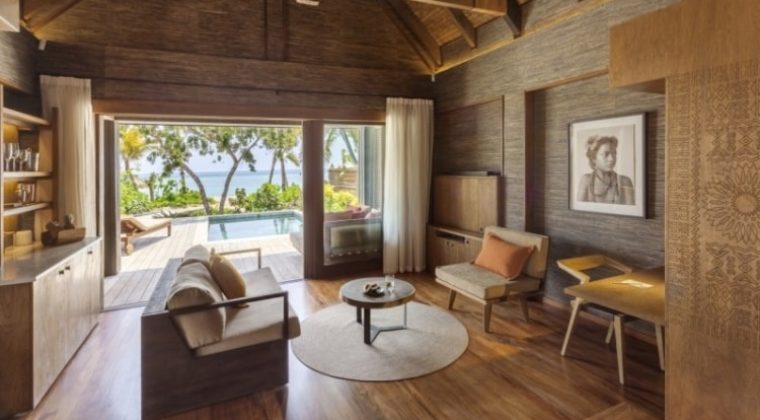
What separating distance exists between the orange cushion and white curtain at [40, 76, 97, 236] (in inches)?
171

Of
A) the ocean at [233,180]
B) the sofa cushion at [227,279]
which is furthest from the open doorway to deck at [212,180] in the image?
the sofa cushion at [227,279]

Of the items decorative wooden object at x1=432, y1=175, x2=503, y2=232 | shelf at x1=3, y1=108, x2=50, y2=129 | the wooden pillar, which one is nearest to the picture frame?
decorative wooden object at x1=432, y1=175, x2=503, y2=232

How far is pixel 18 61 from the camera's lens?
3678mm

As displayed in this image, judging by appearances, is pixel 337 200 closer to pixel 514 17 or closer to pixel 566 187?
pixel 566 187

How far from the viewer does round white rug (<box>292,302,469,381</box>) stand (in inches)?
118

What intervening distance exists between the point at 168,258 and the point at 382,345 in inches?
192

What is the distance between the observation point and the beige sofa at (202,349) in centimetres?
242

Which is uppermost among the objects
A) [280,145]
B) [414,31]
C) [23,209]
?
[414,31]

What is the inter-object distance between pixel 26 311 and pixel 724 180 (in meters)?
3.71

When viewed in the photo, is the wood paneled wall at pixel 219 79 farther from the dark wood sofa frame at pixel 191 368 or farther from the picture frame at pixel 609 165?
the dark wood sofa frame at pixel 191 368

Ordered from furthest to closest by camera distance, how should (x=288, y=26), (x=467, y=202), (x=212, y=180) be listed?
(x=212, y=180)
(x=467, y=202)
(x=288, y=26)

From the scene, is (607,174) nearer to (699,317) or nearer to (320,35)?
(699,317)

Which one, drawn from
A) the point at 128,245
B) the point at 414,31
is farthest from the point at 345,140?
the point at 128,245

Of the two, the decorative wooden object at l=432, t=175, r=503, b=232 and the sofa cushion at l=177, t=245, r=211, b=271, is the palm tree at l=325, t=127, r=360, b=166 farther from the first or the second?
the sofa cushion at l=177, t=245, r=211, b=271
